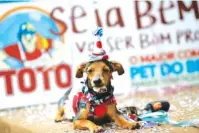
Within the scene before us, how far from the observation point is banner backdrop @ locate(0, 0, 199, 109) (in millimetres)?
1815

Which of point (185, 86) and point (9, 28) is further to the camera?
point (185, 86)

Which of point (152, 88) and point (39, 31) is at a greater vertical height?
point (39, 31)

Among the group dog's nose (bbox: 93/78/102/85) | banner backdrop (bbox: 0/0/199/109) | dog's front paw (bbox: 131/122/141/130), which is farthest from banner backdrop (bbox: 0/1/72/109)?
dog's front paw (bbox: 131/122/141/130)

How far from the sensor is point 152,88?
1.90m

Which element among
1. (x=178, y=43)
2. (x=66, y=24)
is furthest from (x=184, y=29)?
(x=66, y=24)

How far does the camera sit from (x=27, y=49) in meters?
1.82

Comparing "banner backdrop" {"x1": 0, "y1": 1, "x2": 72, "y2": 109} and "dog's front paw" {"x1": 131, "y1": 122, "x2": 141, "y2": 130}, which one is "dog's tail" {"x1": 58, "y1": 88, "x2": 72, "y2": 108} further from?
"dog's front paw" {"x1": 131, "y1": 122, "x2": 141, "y2": 130}

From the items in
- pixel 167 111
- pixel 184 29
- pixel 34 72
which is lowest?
pixel 167 111

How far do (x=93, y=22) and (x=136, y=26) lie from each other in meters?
0.20

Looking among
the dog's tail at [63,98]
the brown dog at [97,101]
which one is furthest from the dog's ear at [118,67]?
the dog's tail at [63,98]

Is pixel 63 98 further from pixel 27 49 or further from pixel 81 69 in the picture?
pixel 27 49

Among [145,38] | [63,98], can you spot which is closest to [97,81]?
[63,98]

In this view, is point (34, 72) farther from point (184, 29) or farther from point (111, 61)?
point (184, 29)

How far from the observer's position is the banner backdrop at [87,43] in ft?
5.96
